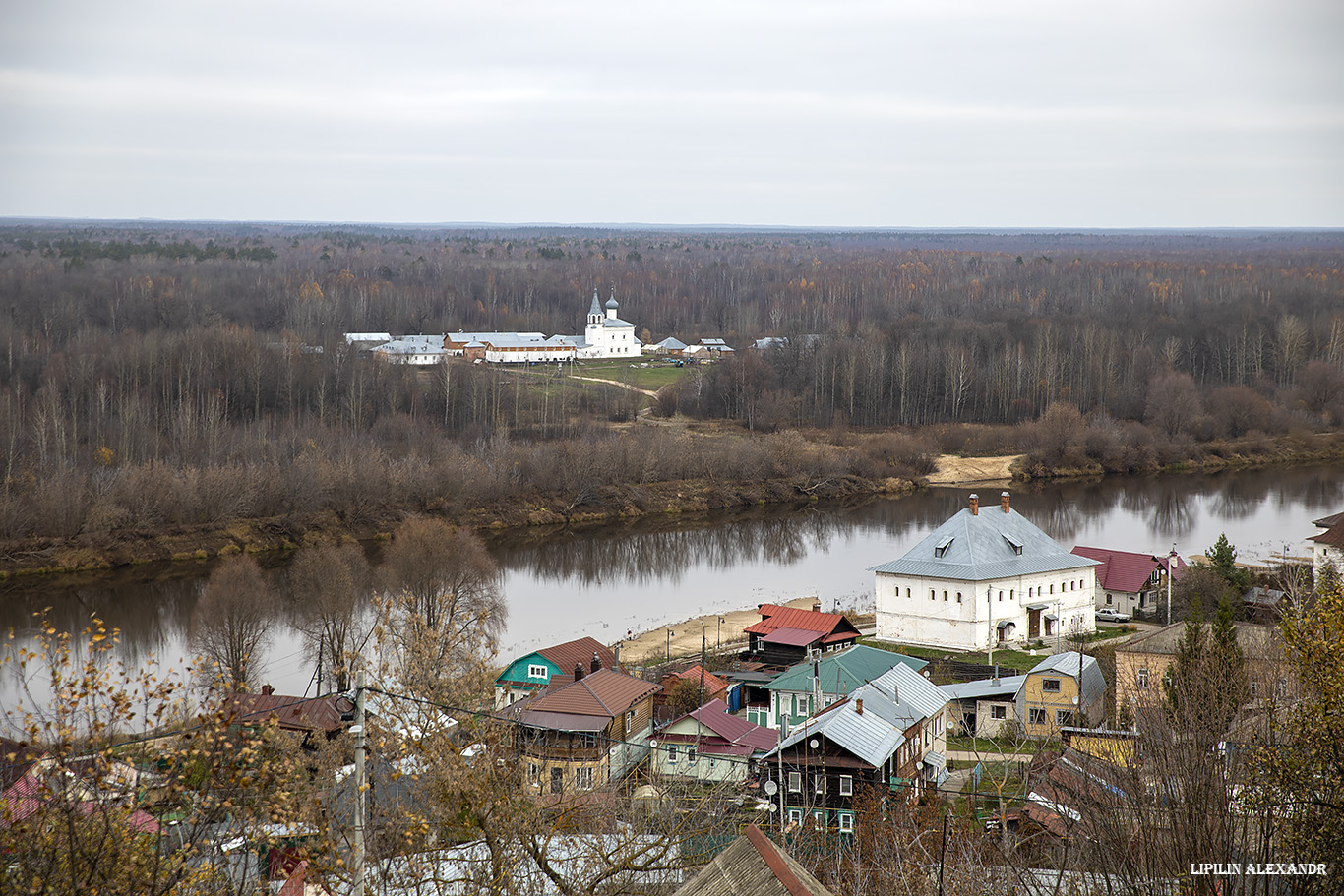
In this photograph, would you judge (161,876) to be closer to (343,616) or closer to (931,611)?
(343,616)

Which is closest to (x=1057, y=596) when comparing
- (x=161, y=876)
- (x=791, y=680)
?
(x=791, y=680)

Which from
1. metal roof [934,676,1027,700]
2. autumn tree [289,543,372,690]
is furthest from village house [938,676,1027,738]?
Answer: autumn tree [289,543,372,690]

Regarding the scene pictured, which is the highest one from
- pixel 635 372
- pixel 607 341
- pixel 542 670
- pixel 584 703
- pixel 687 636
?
pixel 607 341

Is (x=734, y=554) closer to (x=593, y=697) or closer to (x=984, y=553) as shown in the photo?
(x=984, y=553)

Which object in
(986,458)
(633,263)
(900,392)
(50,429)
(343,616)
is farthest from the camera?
(633,263)

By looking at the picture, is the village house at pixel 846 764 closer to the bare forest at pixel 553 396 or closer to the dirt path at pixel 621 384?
the bare forest at pixel 553 396

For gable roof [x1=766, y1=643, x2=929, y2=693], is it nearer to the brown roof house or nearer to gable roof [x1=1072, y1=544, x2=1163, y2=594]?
the brown roof house

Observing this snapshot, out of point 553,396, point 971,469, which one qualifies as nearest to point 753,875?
point 971,469
